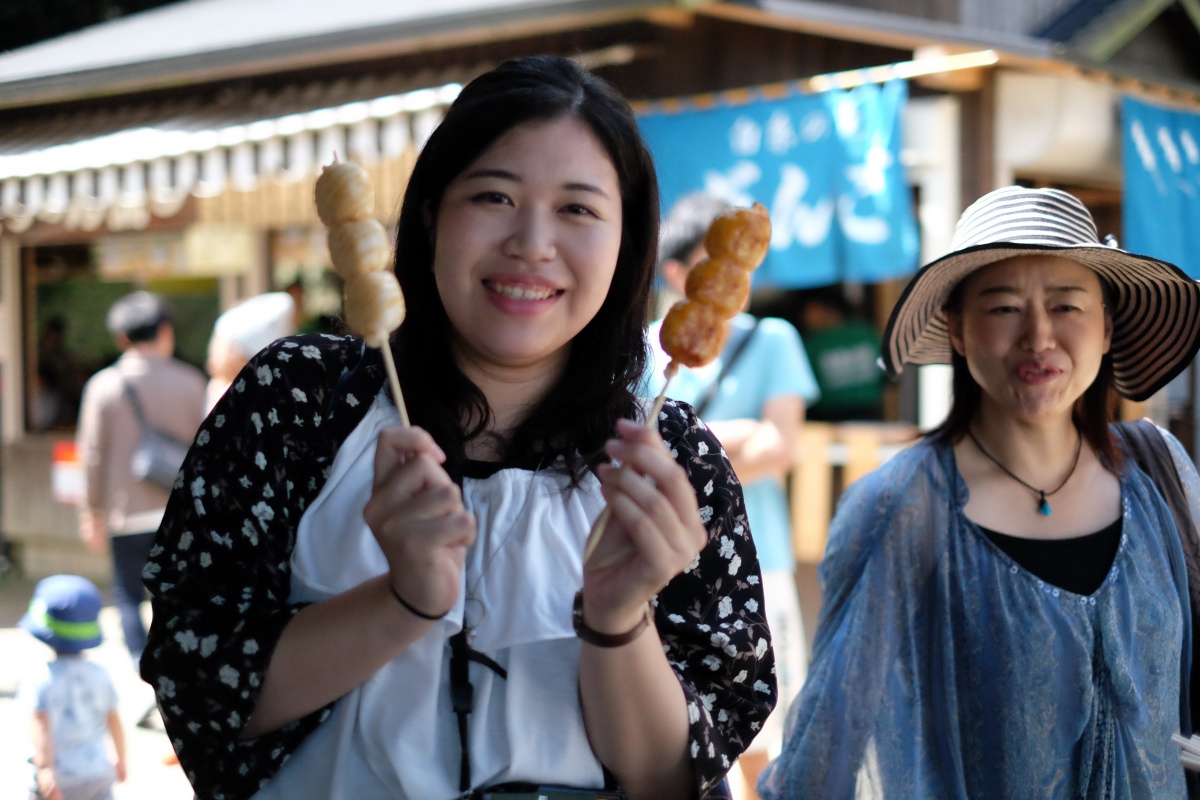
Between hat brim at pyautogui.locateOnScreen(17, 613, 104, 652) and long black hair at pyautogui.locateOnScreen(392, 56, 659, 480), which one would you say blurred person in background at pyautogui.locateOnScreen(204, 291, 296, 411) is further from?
long black hair at pyautogui.locateOnScreen(392, 56, 659, 480)

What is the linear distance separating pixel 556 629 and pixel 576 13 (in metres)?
5.68

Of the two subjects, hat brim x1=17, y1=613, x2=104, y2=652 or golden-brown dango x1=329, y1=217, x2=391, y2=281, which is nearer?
golden-brown dango x1=329, y1=217, x2=391, y2=281

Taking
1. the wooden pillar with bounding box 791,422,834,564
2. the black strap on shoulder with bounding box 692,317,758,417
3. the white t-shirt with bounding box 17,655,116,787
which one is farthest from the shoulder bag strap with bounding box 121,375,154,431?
the wooden pillar with bounding box 791,422,834,564

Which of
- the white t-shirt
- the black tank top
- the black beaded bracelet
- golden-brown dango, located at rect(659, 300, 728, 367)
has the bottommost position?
the white t-shirt

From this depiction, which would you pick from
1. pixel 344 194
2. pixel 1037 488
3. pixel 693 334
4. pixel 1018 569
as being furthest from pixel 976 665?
pixel 344 194

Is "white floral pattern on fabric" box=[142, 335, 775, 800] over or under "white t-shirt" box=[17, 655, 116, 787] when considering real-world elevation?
over

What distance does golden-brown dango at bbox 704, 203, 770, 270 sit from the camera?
1.79 m

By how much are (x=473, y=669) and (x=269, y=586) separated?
32 cm

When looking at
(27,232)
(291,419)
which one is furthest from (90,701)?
(27,232)

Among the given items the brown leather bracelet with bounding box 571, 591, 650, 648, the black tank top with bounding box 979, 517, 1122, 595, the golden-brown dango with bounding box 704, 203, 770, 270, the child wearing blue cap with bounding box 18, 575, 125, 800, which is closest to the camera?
the brown leather bracelet with bounding box 571, 591, 650, 648

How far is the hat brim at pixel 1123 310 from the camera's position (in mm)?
2686

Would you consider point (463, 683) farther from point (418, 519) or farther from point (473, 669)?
point (418, 519)

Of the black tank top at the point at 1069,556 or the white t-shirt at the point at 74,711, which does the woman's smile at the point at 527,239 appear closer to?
the black tank top at the point at 1069,556

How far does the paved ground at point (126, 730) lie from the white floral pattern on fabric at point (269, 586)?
2.98 metres
